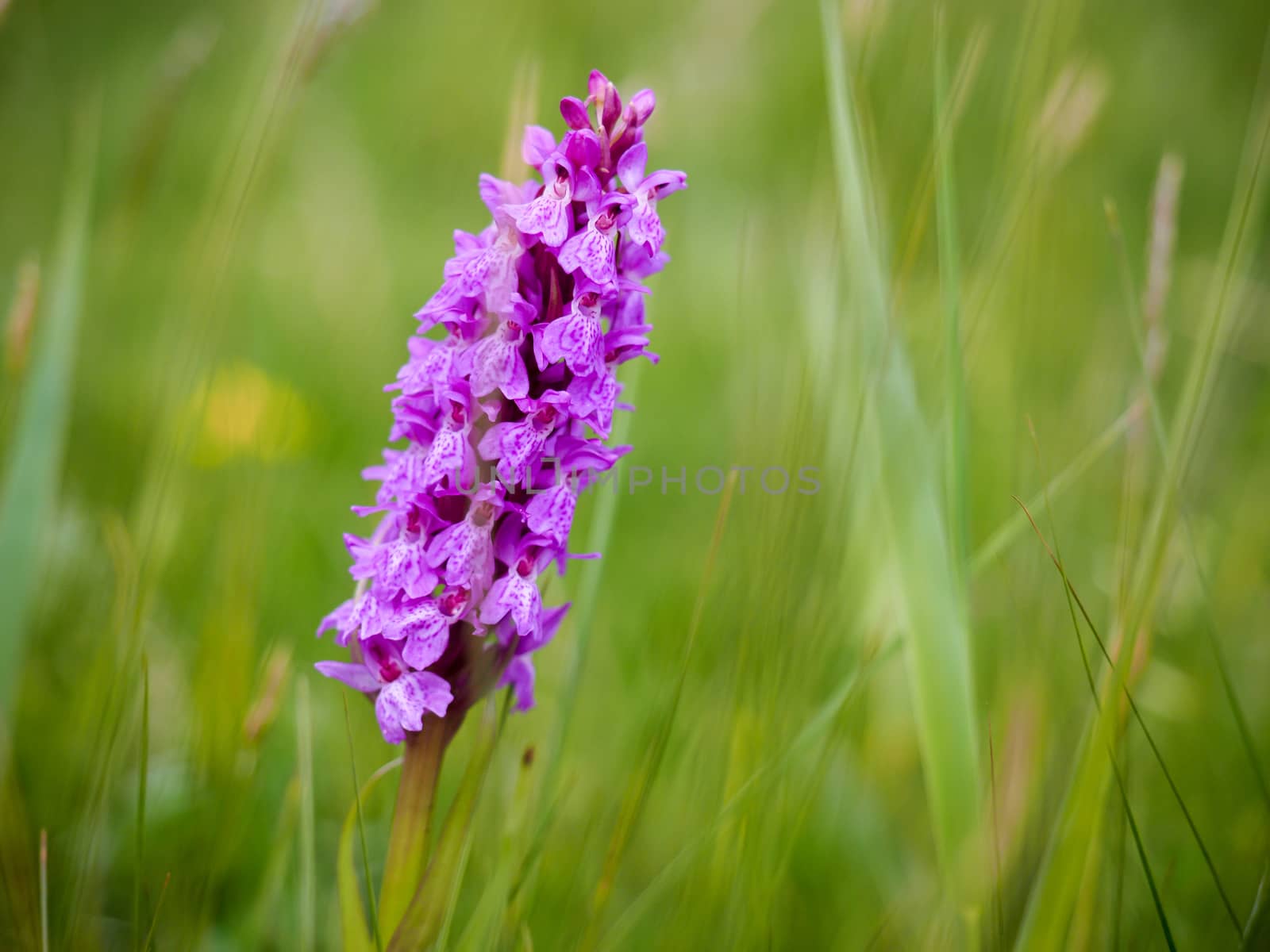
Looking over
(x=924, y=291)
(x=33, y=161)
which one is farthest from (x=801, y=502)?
(x=33, y=161)

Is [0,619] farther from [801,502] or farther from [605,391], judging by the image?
[801,502]

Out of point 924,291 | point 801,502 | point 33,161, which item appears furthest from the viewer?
point 33,161

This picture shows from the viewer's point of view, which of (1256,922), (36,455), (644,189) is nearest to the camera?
(1256,922)

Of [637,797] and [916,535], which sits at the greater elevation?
[916,535]

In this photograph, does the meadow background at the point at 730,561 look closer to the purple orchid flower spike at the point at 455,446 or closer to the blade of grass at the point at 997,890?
the blade of grass at the point at 997,890

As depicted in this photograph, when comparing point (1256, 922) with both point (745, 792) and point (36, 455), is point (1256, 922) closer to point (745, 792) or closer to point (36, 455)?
point (745, 792)

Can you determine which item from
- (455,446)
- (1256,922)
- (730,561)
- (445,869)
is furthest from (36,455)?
(1256,922)
